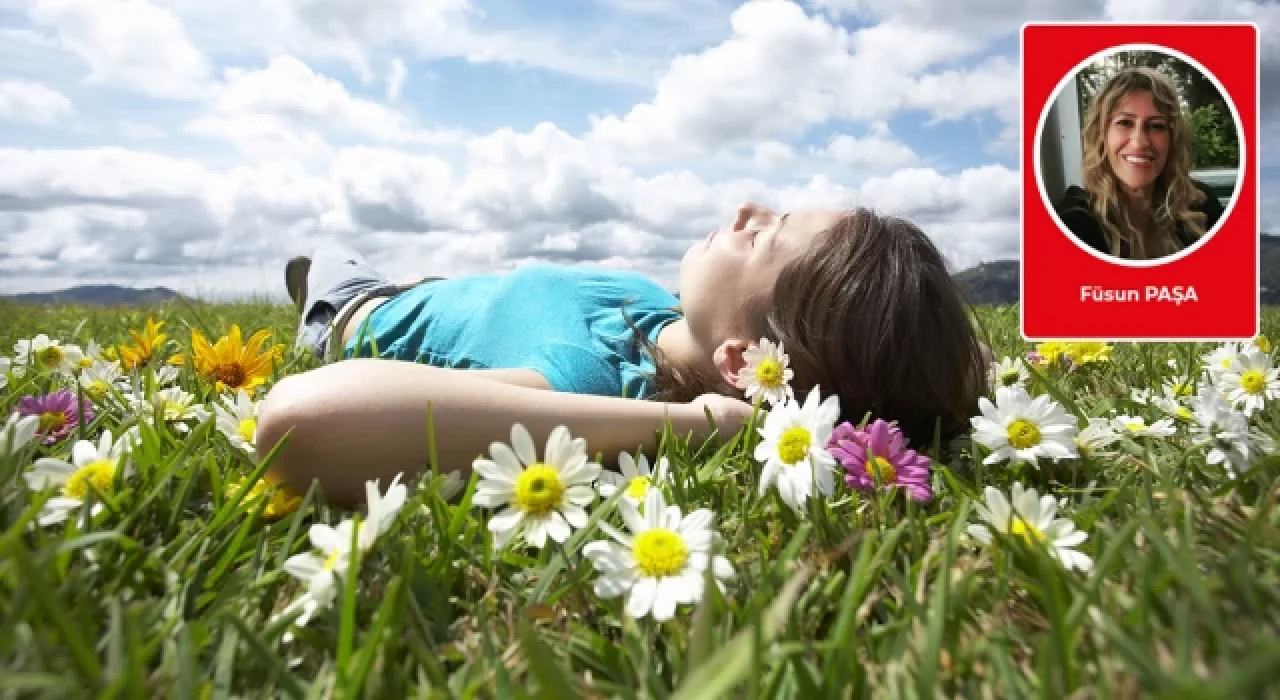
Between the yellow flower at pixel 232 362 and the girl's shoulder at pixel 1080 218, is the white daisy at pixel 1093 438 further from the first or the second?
the girl's shoulder at pixel 1080 218

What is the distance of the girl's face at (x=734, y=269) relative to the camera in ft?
7.07

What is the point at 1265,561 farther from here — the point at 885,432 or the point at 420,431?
the point at 420,431

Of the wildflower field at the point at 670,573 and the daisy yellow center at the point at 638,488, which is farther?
the daisy yellow center at the point at 638,488

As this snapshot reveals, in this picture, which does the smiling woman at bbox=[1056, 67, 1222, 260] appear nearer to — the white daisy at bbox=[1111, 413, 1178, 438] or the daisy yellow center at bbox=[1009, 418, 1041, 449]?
the white daisy at bbox=[1111, 413, 1178, 438]

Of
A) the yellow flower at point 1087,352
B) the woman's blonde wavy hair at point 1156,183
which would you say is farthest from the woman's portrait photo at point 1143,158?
the yellow flower at point 1087,352

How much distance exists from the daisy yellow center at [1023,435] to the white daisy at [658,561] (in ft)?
2.50

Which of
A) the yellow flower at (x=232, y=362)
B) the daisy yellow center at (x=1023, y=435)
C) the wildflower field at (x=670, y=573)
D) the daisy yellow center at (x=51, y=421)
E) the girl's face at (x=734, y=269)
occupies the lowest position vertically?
the wildflower field at (x=670, y=573)

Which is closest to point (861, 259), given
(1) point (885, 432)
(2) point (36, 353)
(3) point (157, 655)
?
(1) point (885, 432)

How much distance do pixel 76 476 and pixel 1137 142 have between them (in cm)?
433

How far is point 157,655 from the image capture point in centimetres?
90

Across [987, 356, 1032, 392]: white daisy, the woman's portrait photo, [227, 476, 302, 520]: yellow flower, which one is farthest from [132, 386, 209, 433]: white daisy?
the woman's portrait photo

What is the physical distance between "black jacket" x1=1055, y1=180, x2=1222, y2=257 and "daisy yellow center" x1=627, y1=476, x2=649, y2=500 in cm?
295

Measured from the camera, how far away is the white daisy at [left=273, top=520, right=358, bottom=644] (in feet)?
3.11

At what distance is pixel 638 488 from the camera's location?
1.31 metres
